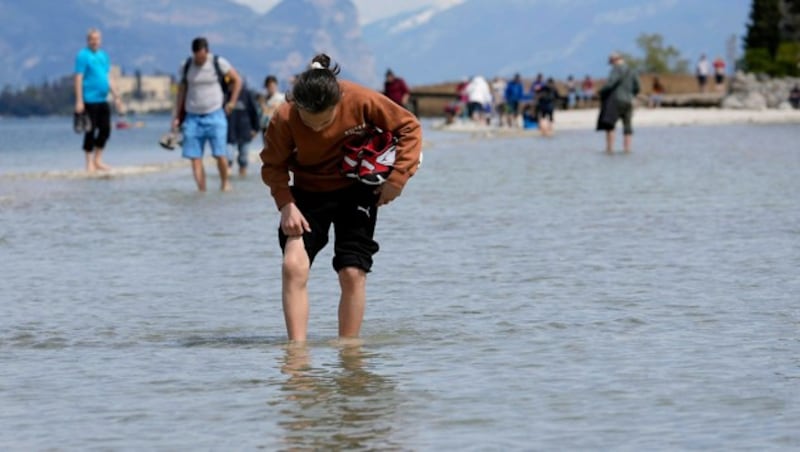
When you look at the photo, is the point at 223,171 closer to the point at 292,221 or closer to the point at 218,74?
the point at 218,74

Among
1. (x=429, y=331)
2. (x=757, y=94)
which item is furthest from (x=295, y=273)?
(x=757, y=94)

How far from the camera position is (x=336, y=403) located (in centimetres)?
682

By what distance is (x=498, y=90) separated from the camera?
5744 cm

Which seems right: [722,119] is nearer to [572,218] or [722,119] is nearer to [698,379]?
[572,218]

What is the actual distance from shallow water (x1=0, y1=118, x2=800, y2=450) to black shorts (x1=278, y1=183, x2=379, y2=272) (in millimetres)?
430

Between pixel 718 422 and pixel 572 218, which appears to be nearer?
pixel 718 422

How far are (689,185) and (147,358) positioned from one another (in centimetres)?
1208

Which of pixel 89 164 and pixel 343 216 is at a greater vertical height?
pixel 343 216

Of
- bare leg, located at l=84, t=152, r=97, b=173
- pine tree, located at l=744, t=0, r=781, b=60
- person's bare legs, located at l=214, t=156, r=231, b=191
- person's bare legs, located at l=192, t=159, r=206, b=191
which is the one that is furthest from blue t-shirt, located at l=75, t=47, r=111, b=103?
pine tree, located at l=744, t=0, r=781, b=60

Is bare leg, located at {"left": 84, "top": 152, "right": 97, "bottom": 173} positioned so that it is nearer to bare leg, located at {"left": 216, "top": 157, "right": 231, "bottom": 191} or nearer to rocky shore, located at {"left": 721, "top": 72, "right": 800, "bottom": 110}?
bare leg, located at {"left": 216, "top": 157, "right": 231, "bottom": 191}

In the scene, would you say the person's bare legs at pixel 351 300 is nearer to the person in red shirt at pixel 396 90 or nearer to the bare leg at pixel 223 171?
the bare leg at pixel 223 171

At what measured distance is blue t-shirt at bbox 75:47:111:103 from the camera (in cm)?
2233

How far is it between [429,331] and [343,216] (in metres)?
0.98

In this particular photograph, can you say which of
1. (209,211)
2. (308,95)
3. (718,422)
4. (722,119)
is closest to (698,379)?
(718,422)
